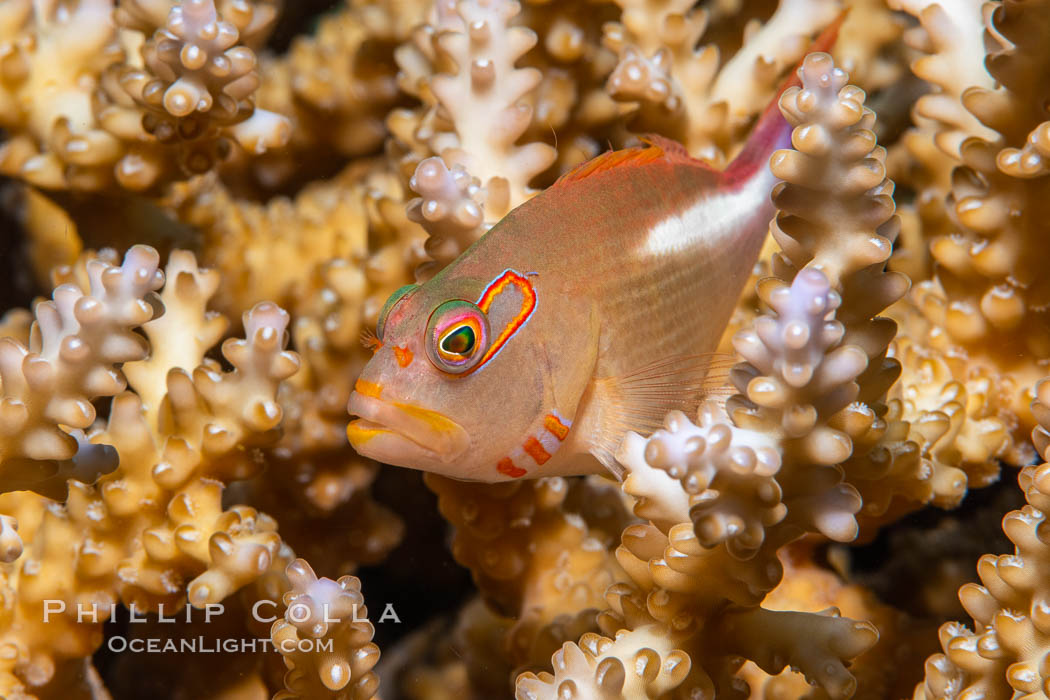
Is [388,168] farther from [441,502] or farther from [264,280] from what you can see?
[441,502]

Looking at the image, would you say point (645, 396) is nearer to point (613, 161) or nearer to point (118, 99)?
point (613, 161)

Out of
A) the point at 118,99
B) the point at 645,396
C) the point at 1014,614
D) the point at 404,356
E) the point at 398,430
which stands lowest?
the point at 1014,614

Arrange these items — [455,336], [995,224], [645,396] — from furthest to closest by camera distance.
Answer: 1. [995,224]
2. [645,396]
3. [455,336]

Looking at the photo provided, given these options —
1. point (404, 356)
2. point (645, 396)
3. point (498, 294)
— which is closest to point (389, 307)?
point (404, 356)

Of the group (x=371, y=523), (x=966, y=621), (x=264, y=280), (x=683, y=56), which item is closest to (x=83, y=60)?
(x=264, y=280)

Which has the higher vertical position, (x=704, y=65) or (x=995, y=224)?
(x=704, y=65)

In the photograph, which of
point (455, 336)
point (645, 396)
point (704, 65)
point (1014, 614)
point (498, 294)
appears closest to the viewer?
point (1014, 614)
